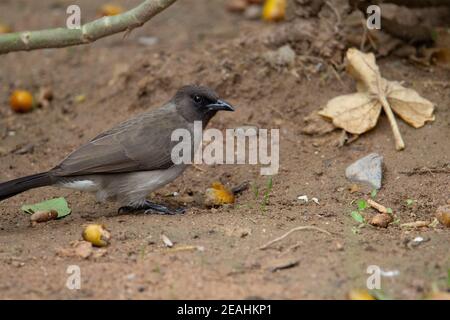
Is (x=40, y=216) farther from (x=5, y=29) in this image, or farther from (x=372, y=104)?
(x=5, y=29)

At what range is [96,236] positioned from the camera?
5.35 m

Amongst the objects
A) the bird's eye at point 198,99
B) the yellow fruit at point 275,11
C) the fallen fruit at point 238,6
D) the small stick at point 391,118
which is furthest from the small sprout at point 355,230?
the fallen fruit at point 238,6

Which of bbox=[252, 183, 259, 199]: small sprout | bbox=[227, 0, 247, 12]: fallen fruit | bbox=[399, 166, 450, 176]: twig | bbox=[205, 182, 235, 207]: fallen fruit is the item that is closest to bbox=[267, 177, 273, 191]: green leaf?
bbox=[252, 183, 259, 199]: small sprout

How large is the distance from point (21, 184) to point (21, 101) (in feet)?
8.79

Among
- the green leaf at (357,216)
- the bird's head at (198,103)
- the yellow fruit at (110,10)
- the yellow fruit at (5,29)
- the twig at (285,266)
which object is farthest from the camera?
the yellow fruit at (5,29)

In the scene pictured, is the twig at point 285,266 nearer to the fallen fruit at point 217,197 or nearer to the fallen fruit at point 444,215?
the fallen fruit at point 444,215

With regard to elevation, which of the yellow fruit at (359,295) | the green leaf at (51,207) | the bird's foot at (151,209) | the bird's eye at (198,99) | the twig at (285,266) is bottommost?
the bird's foot at (151,209)

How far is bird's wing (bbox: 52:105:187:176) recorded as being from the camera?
20.6 feet

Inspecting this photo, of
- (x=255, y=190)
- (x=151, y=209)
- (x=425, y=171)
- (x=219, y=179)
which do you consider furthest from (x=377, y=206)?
(x=151, y=209)

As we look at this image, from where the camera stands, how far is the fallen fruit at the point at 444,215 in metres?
5.59

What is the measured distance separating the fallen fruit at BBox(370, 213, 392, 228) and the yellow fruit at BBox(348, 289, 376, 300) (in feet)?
4.09

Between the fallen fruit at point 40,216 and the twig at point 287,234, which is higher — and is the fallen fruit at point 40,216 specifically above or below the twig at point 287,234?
below

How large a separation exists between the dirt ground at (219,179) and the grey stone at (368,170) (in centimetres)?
9

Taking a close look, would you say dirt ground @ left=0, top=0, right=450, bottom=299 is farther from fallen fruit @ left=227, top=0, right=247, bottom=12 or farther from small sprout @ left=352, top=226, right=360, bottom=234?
fallen fruit @ left=227, top=0, right=247, bottom=12
